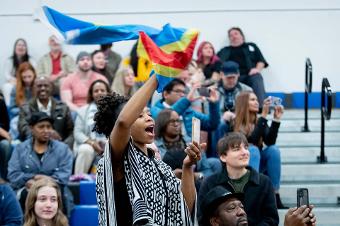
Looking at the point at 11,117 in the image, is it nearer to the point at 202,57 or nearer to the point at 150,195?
the point at 202,57

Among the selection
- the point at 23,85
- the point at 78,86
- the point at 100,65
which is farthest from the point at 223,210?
the point at 100,65

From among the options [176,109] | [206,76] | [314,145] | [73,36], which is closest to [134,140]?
[73,36]

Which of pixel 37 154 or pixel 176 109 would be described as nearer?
pixel 37 154

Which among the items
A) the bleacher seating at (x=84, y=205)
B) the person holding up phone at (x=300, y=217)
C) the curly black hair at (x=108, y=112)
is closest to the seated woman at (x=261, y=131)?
the bleacher seating at (x=84, y=205)

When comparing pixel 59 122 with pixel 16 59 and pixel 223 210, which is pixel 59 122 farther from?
pixel 223 210

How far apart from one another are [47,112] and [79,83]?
1123 mm

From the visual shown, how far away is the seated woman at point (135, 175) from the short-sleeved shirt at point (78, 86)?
6642mm

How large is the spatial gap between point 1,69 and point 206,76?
3109 millimetres

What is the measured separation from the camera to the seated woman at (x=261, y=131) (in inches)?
381

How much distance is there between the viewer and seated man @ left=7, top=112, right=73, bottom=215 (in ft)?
31.2

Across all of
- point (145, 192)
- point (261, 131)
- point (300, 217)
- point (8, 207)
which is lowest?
point (8, 207)

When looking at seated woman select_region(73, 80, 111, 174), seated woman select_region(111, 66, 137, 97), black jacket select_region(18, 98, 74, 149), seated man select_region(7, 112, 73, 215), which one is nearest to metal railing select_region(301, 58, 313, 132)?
seated woman select_region(111, 66, 137, 97)

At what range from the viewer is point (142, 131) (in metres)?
5.43

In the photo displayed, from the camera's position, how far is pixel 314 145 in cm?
1155
